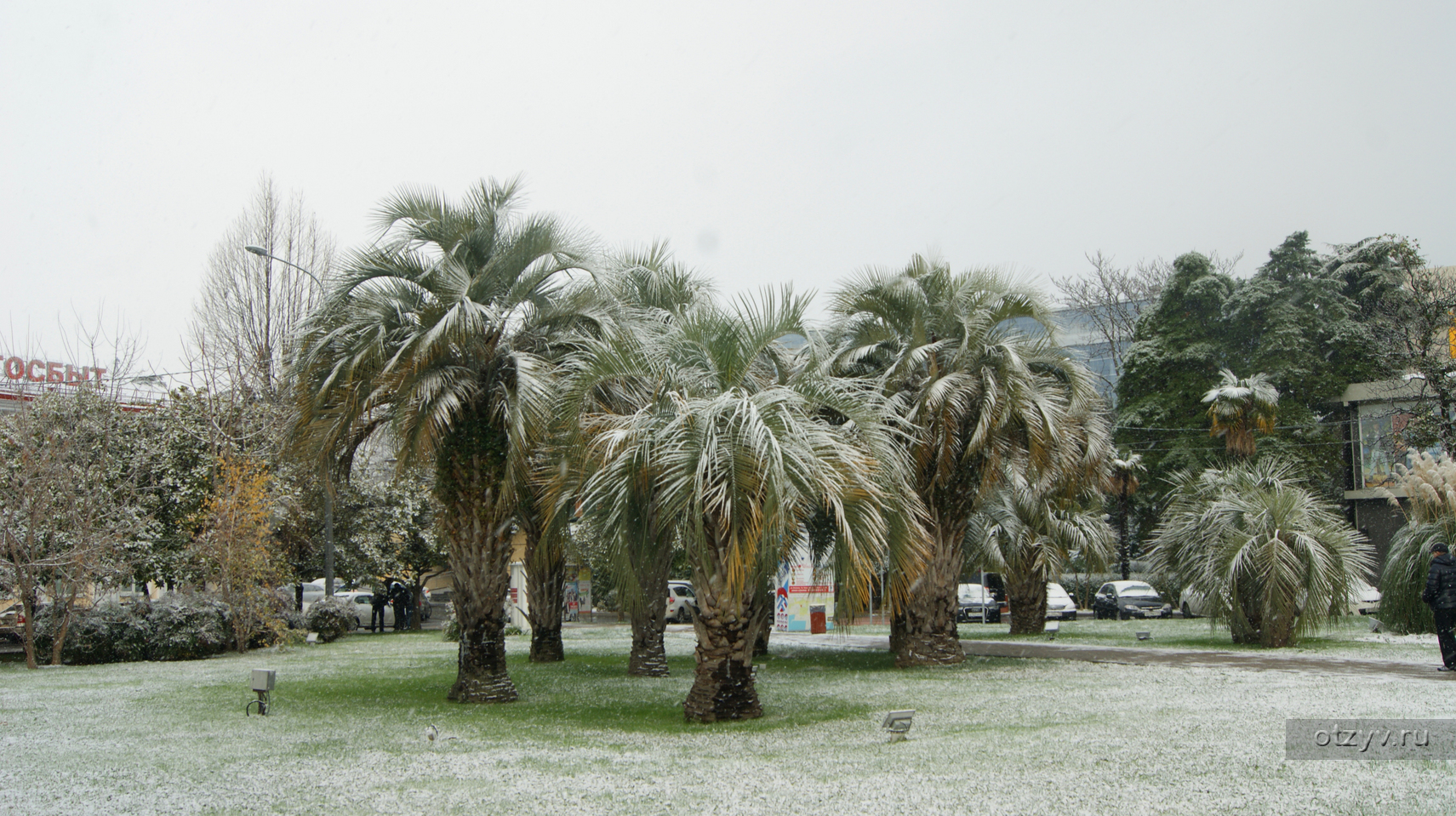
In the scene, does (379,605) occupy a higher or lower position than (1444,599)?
lower

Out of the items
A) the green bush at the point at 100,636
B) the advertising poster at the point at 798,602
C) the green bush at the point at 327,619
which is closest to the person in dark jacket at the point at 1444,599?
the advertising poster at the point at 798,602

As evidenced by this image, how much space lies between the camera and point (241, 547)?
67.4 ft

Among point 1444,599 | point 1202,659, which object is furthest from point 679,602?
point 1444,599

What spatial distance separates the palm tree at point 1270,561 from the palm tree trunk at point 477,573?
1259cm

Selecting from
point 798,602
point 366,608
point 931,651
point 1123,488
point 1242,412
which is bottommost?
point 366,608

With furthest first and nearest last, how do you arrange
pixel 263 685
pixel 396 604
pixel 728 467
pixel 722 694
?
1. pixel 396 604
2. pixel 263 685
3. pixel 722 694
4. pixel 728 467

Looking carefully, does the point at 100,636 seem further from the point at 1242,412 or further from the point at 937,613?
the point at 1242,412

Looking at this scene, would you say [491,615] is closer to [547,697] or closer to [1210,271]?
[547,697]

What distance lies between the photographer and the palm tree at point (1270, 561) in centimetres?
1708

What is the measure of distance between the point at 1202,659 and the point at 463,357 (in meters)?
12.2

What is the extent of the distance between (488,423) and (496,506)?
3.14 ft

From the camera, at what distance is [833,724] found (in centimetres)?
988

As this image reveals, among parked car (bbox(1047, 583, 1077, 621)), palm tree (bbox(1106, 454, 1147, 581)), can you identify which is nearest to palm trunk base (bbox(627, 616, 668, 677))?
palm tree (bbox(1106, 454, 1147, 581))

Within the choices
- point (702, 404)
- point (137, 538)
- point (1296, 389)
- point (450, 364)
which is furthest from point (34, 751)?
point (1296, 389)
